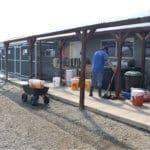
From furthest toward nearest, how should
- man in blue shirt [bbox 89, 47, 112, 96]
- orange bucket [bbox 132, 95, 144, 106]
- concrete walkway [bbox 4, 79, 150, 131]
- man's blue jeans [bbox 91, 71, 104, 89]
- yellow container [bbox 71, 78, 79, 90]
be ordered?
yellow container [bbox 71, 78, 79, 90]
man's blue jeans [bbox 91, 71, 104, 89]
man in blue shirt [bbox 89, 47, 112, 96]
orange bucket [bbox 132, 95, 144, 106]
concrete walkway [bbox 4, 79, 150, 131]

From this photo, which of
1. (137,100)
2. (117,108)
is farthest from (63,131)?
(137,100)

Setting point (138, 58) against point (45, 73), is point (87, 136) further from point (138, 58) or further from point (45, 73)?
point (45, 73)

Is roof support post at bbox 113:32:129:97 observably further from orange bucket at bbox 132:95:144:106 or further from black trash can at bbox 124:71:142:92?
orange bucket at bbox 132:95:144:106

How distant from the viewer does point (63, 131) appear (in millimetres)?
7184

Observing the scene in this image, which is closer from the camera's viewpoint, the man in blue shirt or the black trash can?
the man in blue shirt

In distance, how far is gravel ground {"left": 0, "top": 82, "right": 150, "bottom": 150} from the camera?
20.4 feet

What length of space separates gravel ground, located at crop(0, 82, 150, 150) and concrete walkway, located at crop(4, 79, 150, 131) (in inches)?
7.2

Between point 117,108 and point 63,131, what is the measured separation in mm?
2537

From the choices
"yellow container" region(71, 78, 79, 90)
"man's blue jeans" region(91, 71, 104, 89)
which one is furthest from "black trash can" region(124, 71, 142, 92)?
"yellow container" region(71, 78, 79, 90)

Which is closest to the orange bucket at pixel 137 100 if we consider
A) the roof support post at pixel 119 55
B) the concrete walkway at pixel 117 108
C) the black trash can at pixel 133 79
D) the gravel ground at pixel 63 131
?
the concrete walkway at pixel 117 108

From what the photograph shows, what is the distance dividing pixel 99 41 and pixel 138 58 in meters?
3.01

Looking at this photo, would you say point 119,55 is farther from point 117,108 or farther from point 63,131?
point 63,131

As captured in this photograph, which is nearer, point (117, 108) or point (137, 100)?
point (117, 108)

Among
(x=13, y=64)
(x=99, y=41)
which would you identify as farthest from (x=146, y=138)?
(x=13, y=64)
